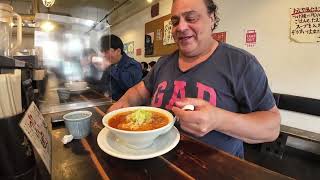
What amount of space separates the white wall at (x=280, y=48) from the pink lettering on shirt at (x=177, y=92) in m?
2.14

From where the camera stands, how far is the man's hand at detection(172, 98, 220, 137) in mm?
722

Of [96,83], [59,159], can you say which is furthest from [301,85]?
[59,159]

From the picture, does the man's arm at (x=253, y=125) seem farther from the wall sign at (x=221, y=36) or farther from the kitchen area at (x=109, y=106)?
the wall sign at (x=221, y=36)

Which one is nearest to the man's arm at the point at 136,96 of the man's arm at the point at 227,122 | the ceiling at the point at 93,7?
the man's arm at the point at 227,122

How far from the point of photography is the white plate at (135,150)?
652 mm

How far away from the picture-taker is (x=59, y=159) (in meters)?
0.71

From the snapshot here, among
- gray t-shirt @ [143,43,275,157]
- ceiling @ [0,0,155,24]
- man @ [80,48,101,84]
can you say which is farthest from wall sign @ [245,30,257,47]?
ceiling @ [0,0,155,24]

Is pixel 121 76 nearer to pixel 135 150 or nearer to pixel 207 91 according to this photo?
pixel 207 91

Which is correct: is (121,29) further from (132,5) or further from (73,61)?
(73,61)

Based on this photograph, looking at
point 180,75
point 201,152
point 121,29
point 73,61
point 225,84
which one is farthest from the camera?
point 121,29

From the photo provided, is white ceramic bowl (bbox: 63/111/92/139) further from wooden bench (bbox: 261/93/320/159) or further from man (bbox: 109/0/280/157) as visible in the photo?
wooden bench (bbox: 261/93/320/159)

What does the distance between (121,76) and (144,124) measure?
1.91 m

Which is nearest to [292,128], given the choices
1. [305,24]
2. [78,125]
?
[305,24]

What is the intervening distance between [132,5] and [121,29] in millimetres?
1959
